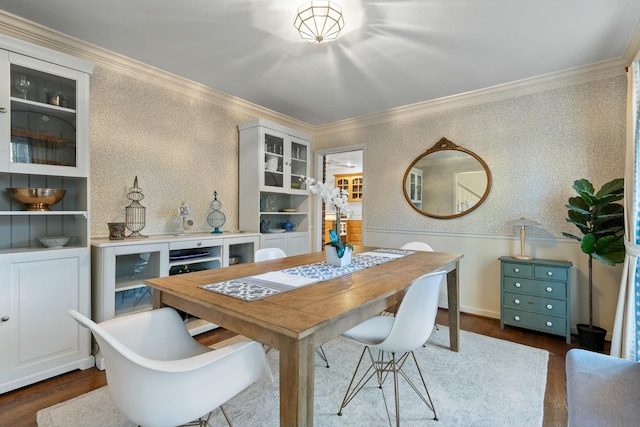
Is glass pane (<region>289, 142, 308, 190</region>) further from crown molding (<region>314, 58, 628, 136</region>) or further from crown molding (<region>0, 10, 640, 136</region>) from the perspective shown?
crown molding (<region>314, 58, 628, 136</region>)

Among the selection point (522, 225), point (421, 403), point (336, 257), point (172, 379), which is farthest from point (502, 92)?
point (172, 379)

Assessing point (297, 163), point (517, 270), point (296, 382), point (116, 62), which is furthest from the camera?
point (297, 163)

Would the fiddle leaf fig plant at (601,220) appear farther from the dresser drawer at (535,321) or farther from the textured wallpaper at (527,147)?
the textured wallpaper at (527,147)

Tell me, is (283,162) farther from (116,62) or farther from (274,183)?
(116,62)

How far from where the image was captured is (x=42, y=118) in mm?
2111

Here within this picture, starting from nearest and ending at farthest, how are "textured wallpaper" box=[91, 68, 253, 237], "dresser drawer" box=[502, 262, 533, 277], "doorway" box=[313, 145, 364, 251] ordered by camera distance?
"textured wallpaper" box=[91, 68, 253, 237], "dresser drawer" box=[502, 262, 533, 277], "doorway" box=[313, 145, 364, 251]

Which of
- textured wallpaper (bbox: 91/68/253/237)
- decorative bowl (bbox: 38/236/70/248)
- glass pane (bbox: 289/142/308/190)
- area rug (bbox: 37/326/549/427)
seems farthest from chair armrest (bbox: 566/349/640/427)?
glass pane (bbox: 289/142/308/190)

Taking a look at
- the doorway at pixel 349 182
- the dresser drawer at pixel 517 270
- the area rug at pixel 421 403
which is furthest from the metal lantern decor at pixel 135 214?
the doorway at pixel 349 182

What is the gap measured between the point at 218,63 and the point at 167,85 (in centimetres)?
68

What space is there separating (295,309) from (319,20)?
186 cm

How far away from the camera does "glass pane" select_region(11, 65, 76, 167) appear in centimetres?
199

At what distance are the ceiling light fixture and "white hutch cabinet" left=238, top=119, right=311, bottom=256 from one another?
1.58m

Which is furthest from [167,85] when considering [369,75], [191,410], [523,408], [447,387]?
[523,408]

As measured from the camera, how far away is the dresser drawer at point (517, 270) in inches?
114
